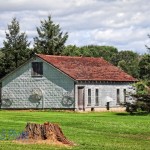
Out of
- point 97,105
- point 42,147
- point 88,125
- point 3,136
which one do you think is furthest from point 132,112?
point 42,147

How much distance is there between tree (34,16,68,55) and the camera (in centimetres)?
7644

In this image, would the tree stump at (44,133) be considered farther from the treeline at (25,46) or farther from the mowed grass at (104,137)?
the treeline at (25,46)

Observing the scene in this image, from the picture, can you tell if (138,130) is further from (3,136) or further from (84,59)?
(84,59)

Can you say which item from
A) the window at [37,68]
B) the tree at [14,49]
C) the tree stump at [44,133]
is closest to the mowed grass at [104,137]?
the tree stump at [44,133]

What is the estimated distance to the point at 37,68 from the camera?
2192 inches

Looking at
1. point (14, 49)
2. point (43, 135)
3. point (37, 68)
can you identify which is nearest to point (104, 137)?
point (43, 135)

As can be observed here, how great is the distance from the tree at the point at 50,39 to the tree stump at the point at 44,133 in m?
55.6

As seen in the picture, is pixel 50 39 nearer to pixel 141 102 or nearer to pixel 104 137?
pixel 141 102

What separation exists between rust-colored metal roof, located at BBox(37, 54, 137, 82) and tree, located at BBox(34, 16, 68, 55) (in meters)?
15.7

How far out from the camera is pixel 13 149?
59.9 ft

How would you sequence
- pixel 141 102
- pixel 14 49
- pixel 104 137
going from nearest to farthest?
1. pixel 104 137
2. pixel 141 102
3. pixel 14 49

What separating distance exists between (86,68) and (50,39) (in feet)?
69.3

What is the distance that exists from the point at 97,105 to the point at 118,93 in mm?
4019

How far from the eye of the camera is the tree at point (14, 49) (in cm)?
7381
